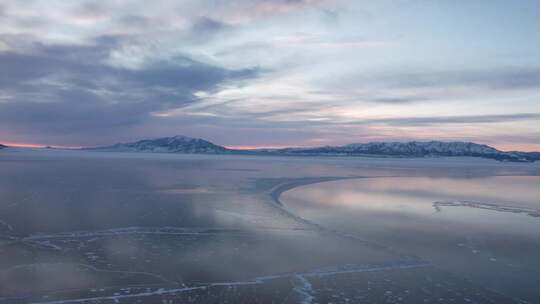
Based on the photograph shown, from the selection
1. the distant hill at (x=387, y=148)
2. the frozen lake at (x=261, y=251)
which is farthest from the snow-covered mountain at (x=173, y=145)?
the frozen lake at (x=261, y=251)

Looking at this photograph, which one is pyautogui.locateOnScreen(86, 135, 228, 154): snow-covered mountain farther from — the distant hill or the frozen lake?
the frozen lake

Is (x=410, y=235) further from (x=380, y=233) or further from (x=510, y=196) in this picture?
(x=510, y=196)

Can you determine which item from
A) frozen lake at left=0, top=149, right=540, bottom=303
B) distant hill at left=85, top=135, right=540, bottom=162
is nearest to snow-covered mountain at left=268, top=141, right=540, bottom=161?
distant hill at left=85, top=135, right=540, bottom=162

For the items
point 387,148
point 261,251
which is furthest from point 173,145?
point 261,251


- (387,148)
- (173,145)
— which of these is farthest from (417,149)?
(173,145)

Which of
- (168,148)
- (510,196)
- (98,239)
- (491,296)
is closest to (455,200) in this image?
(510,196)

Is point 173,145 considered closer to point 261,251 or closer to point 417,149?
point 417,149

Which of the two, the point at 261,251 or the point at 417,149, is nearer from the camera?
the point at 261,251

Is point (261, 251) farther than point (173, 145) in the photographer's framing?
No

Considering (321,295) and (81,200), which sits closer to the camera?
(321,295)

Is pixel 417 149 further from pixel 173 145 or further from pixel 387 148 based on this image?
pixel 173 145

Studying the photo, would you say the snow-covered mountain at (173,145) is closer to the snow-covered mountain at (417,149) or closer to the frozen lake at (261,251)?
the snow-covered mountain at (417,149)
